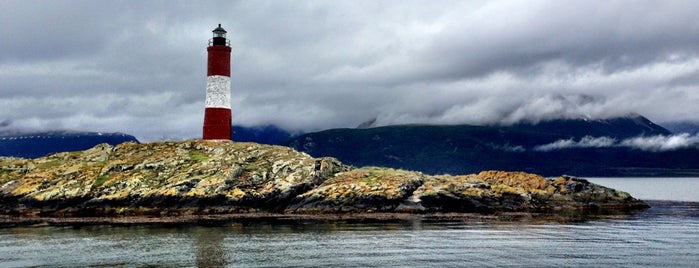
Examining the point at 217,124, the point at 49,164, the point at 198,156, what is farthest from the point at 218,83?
the point at 49,164

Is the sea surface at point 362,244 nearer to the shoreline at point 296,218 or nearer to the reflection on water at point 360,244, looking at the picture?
the reflection on water at point 360,244

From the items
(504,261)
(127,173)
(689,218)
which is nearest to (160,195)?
(127,173)

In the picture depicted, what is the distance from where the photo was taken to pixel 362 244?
166ft

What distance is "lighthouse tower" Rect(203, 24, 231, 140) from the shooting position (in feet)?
309

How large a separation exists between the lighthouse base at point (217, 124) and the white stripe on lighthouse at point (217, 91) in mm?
916

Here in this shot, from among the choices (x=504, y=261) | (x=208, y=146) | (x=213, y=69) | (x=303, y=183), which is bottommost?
(x=504, y=261)

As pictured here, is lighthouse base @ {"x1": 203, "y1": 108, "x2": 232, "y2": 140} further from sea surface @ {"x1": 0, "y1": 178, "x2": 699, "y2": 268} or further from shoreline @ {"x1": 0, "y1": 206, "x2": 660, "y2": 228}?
sea surface @ {"x1": 0, "y1": 178, "x2": 699, "y2": 268}

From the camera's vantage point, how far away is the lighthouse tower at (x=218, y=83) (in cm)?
9431

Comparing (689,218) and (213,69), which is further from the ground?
(213,69)

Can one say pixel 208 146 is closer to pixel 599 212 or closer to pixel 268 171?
pixel 268 171

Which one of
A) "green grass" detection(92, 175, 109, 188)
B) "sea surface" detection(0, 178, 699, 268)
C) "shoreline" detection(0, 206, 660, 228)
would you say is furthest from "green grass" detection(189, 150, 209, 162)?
"sea surface" detection(0, 178, 699, 268)

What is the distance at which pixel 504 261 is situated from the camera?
140ft

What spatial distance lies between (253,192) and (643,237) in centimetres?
4857

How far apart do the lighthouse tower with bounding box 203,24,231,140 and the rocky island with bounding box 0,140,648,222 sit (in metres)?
4.04
